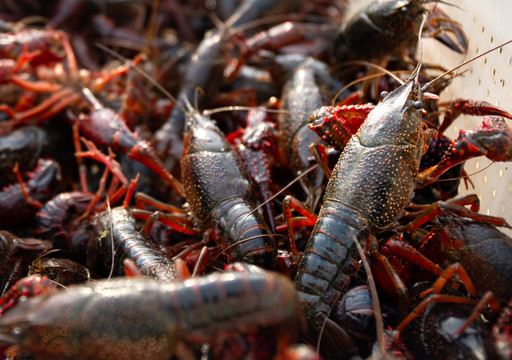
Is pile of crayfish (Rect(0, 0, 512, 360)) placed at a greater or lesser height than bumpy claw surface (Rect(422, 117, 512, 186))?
lesser

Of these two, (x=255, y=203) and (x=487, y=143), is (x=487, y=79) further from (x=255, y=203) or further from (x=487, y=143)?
(x=255, y=203)

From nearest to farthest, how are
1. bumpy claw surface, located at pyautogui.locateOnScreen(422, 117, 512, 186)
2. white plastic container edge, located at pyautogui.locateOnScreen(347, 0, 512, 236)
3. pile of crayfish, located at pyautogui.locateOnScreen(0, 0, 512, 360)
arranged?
pile of crayfish, located at pyautogui.locateOnScreen(0, 0, 512, 360)
bumpy claw surface, located at pyautogui.locateOnScreen(422, 117, 512, 186)
white plastic container edge, located at pyautogui.locateOnScreen(347, 0, 512, 236)

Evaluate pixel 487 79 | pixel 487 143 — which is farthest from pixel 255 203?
pixel 487 79

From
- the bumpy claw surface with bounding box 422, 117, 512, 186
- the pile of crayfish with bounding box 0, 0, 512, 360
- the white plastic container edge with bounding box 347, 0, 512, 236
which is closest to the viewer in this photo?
the pile of crayfish with bounding box 0, 0, 512, 360

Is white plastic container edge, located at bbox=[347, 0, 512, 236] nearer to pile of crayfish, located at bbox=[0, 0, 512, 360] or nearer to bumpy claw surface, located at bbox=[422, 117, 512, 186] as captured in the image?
pile of crayfish, located at bbox=[0, 0, 512, 360]

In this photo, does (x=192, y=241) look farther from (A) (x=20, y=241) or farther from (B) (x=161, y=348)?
(B) (x=161, y=348)

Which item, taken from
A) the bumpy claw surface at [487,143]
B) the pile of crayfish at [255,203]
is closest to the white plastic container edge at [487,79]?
the pile of crayfish at [255,203]

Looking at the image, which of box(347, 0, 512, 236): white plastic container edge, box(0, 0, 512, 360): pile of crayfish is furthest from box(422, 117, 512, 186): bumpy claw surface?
box(347, 0, 512, 236): white plastic container edge

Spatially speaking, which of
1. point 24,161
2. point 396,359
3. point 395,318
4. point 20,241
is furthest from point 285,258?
point 24,161
